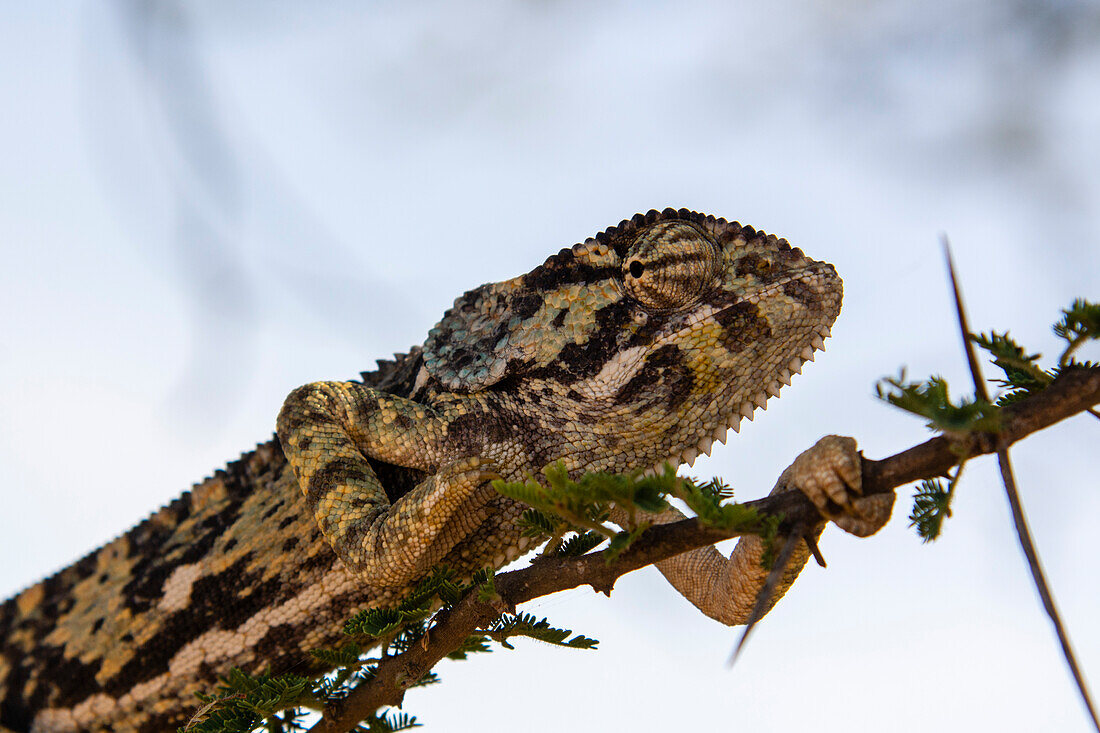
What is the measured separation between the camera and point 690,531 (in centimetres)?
217

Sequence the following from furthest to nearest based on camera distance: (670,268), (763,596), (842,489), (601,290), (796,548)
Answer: (601,290)
(670,268)
(796,548)
(842,489)
(763,596)

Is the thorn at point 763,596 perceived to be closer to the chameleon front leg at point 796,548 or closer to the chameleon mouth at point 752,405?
the chameleon front leg at point 796,548

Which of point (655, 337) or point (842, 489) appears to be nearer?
point (842, 489)

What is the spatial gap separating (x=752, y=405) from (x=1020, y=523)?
70.2 inches

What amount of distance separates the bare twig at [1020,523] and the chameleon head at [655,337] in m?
1.48

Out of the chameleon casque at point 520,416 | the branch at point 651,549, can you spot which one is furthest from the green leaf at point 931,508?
the chameleon casque at point 520,416

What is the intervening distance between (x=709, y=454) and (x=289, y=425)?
1.45 m

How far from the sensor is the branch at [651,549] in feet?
6.06

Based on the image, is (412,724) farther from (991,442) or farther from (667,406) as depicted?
(991,442)

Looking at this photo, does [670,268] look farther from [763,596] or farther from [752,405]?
[763,596]

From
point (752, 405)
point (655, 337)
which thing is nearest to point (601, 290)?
point (655, 337)

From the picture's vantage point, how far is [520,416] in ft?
11.2

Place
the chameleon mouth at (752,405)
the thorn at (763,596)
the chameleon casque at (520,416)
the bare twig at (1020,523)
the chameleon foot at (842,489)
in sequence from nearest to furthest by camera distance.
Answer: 1. the bare twig at (1020,523)
2. the thorn at (763,596)
3. the chameleon foot at (842,489)
4. the chameleon casque at (520,416)
5. the chameleon mouth at (752,405)

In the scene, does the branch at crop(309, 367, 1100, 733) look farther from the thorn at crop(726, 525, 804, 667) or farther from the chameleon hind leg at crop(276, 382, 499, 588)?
the chameleon hind leg at crop(276, 382, 499, 588)
